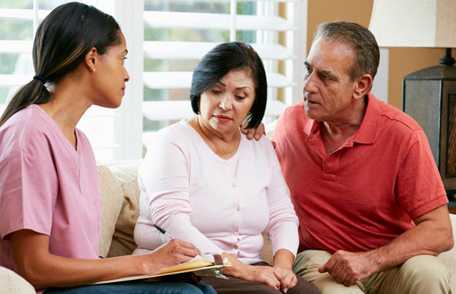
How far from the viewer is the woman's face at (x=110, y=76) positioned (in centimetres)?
216

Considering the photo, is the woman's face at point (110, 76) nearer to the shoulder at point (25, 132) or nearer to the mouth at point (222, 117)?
the shoulder at point (25, 132)

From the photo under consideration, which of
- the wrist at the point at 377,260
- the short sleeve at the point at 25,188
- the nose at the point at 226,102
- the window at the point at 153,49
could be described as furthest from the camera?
the window at the point at 153,49

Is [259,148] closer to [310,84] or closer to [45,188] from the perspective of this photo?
[310,84]

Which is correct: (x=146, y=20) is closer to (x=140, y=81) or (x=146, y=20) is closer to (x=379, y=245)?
(x=140, y=81)

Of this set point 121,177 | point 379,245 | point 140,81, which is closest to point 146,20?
point 140,81

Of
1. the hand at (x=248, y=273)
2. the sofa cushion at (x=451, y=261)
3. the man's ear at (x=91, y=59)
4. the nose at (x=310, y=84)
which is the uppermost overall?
the man's ear at (x=91, y=59)

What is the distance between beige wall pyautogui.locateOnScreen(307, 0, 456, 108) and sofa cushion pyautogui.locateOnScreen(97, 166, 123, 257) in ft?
4.64

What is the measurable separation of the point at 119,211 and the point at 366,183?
70 cm

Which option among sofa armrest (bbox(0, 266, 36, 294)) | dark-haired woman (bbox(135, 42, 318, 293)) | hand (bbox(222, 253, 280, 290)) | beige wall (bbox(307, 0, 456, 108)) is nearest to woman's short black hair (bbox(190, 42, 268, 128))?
dark-haired woman (bbox(135, 42, 318, 293))

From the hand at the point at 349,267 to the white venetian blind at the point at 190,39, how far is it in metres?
0.98

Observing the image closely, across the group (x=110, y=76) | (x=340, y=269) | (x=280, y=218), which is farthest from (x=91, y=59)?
(x=340, y=269)

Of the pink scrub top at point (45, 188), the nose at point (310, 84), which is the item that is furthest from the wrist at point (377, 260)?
the pink scrub top at point (45, 188)

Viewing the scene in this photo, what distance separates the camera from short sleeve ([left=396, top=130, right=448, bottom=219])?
271 centimetres

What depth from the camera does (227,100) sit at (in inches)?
101
